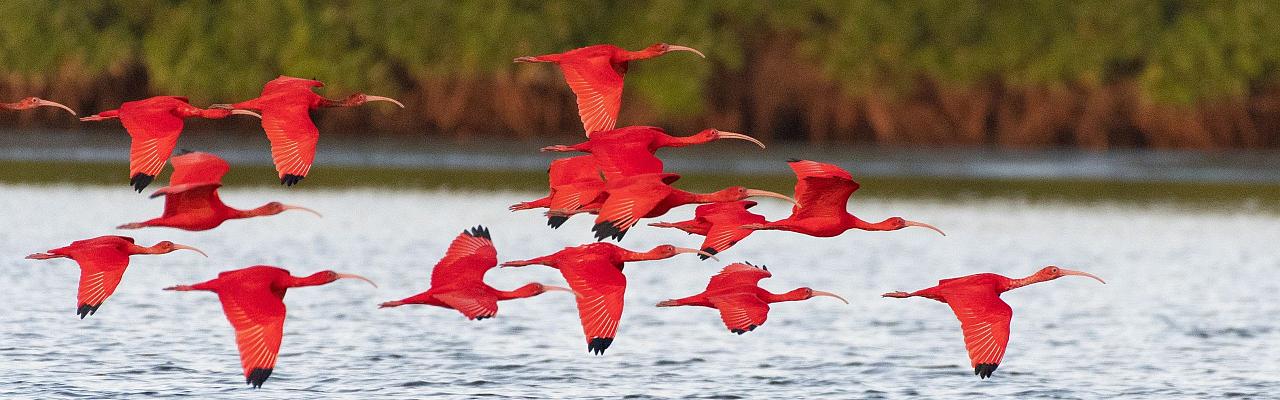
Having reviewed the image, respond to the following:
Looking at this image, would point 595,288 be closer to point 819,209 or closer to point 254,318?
point 819,209

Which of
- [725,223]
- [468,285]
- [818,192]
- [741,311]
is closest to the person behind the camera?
[725,223]

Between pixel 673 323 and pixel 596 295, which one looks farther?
pixel 673 323

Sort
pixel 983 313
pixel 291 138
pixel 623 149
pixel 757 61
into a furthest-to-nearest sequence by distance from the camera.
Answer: pixel 757 61 → pixel 983 313 → pixel 623 149 → pixel 291 138

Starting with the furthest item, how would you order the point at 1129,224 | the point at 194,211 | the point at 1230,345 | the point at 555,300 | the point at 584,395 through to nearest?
the point at 1129,224
the point at 555,300
the point at 1230,345
the point at 584,395
the point at 194,211

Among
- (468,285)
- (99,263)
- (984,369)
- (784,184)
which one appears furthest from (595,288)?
(784,184)

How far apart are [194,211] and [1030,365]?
35.6 feet

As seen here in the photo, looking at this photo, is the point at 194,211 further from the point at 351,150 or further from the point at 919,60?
the point at 919,60

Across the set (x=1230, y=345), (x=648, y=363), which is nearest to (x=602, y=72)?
(x=648, y=363)

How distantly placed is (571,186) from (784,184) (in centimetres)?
3660

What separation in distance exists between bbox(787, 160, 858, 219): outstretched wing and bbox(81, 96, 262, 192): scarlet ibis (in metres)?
3.05

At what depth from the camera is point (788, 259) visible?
35.9 m

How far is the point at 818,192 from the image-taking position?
14625 mm

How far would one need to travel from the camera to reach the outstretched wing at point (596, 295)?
14.1 meters

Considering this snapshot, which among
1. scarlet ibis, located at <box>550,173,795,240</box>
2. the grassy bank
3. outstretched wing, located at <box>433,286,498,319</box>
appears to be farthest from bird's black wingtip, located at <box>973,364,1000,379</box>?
the grassy bank
